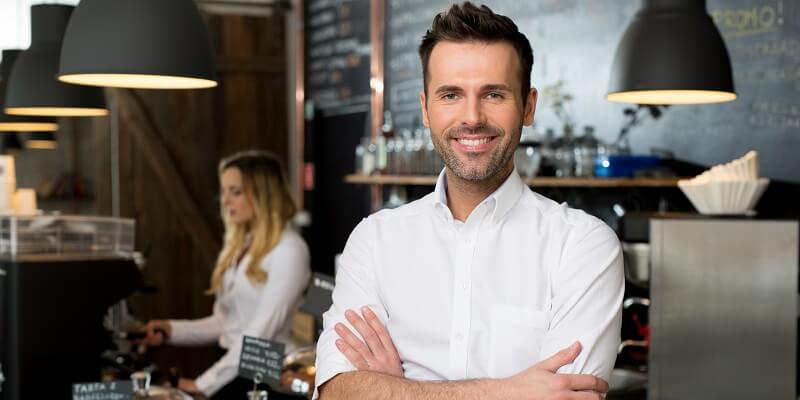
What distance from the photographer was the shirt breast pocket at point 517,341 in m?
1.77

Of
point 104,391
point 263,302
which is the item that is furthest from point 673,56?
point 104,391

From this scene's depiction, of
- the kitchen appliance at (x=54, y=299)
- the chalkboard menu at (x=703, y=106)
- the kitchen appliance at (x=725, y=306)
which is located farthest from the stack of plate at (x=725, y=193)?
the kitchen appliance at (x=54, y=299)

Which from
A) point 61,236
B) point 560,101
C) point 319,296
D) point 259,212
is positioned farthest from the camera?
point 560,101

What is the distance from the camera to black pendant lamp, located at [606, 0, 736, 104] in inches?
110

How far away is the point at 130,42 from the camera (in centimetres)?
224

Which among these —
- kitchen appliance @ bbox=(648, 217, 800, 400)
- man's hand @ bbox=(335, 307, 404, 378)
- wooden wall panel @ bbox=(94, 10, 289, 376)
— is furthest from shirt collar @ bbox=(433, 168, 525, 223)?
wooden wall panel @ bbox=(94, 10, 289, 376)

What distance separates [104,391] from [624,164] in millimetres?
2350

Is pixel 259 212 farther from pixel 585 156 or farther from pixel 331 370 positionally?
pixel 331 370

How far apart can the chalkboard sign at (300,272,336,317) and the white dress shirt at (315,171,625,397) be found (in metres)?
0.71

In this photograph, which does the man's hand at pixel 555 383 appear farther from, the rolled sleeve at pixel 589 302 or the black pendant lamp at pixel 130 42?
the black pendant lamp at pixel 130 42

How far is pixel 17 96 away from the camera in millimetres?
3092

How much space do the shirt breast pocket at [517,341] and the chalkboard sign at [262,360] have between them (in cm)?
83

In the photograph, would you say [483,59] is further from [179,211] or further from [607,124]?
[179,211]

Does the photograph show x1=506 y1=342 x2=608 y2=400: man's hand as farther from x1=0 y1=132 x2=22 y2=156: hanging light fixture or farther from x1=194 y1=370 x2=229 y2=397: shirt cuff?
x1=0 y1=132 x2=22 y2=156: hanging light fixture
